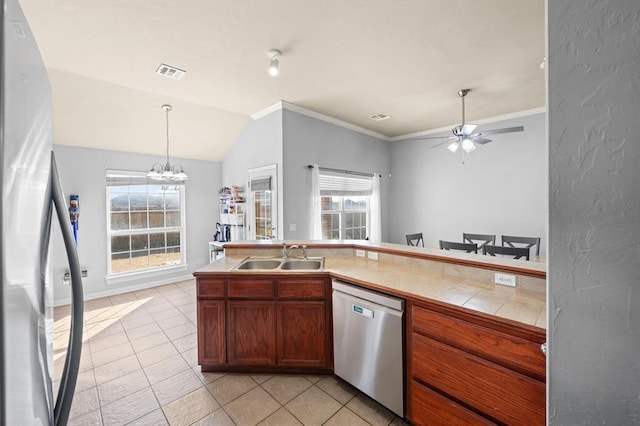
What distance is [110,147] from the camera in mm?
4238

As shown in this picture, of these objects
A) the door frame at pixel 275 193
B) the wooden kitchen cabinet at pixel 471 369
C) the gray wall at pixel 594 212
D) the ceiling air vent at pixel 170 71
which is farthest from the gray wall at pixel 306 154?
the gray wall at pixel 594 212

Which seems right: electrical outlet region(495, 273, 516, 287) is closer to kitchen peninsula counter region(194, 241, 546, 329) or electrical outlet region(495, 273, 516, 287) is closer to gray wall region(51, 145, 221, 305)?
kitchen peninsula counter region(194, 241, 546, 329)

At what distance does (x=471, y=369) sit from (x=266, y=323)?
1499mm

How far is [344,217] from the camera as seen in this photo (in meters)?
5.01

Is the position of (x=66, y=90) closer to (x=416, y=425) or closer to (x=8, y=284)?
(x=8, y=284)

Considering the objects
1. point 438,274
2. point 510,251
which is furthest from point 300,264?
point 510,251

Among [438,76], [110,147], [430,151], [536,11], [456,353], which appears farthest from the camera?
[430,151]

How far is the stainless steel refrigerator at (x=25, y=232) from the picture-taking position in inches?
17.6

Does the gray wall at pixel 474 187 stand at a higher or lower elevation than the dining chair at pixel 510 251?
higher

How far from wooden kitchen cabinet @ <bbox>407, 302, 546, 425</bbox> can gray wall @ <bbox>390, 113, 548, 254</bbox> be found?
119 inches

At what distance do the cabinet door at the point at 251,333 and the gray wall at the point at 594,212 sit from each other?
6.12ft

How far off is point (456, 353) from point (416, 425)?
616 mm

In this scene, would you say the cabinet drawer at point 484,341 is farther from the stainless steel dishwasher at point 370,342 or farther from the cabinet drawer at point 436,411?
the cabinet drawer at point 436,411

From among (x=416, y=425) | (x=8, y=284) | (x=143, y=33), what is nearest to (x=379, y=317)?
(x=416, y=425)
